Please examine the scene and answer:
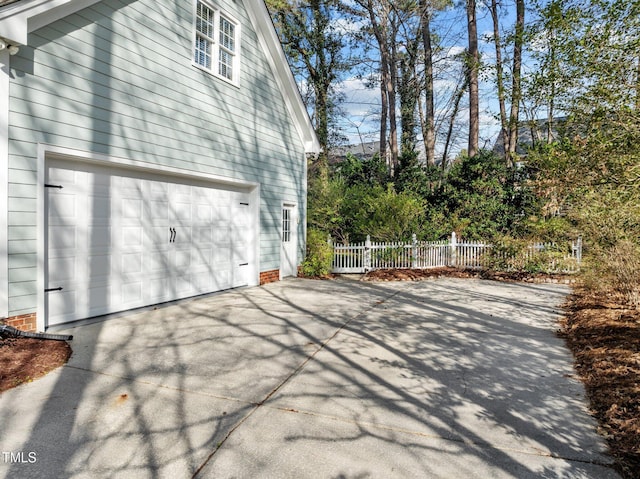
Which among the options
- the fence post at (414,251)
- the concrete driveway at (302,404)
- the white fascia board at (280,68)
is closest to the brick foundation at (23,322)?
the concrete driveway at (302,404)

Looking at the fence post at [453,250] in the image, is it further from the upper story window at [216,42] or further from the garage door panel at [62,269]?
the garage door panel at [62,269]

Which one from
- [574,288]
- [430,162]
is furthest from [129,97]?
[430,162]

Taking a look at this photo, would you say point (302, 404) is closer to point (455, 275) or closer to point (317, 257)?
point (317, 257)

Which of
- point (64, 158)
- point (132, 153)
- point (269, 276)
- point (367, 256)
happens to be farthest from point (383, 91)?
point (64, 158)

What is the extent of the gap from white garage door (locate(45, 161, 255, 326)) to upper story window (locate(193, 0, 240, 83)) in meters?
2.37

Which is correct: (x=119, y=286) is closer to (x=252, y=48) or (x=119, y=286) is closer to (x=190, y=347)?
(x=190, y=347)

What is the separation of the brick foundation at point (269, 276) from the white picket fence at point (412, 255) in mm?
2452

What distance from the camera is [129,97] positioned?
564cm

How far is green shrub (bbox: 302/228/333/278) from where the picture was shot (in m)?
10.5

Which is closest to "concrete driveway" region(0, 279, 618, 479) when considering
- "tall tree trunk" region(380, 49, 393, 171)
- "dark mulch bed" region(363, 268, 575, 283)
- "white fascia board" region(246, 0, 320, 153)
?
"dark mulch bed" region(363, 268, 575, 283)

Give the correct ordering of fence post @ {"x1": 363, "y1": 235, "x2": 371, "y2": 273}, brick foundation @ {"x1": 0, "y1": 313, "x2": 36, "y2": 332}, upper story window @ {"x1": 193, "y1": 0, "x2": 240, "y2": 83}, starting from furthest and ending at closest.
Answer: fence post @ {"x1": 363, "y1": 235, "x2": 371, "y2": 273}, upper story window @ {"x1": 193, "y1": 0, "x2": 240, "y2": 83}, brick foundation @ {"x1": 0, "y1": 313, "x2": 36, "y2": 332}

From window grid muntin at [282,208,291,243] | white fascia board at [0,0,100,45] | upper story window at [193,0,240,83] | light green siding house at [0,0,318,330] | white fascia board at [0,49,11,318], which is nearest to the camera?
white fascia board at [0,0,100,45]

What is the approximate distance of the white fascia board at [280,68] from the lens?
8.53m

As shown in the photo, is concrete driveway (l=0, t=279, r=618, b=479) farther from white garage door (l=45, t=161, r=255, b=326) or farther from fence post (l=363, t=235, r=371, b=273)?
fence post (l=363, t=235, r=371, b=273)
